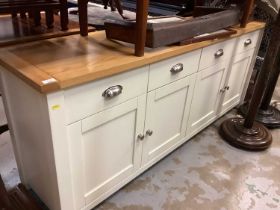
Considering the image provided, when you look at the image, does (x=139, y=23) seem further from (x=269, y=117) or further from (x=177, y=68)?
(x=269, y=117)

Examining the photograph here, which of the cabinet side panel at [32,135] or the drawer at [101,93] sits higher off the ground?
the drawer at [101,93]

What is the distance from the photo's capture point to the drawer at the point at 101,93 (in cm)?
94

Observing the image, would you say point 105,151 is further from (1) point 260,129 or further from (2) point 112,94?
(1) point 260,129

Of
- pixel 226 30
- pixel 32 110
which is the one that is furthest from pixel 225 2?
pixel 32 110

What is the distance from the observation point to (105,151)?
1.20 m

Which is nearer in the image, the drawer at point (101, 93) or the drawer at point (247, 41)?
the drawer at point (101, 93)

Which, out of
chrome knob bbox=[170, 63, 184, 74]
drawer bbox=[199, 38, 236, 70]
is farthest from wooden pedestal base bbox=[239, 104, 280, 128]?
chrome knob bbox=[170, 63, 184, 74]

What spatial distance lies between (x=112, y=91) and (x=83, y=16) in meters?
0.46

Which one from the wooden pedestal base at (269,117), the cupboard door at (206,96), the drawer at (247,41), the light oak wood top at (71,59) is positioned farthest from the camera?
the wooden pedestal base at (269,117)

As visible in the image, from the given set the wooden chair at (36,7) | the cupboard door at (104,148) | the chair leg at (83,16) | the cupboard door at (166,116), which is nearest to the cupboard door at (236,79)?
the cupboard door at (166,116)

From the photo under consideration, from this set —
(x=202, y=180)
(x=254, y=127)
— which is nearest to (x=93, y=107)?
(x=202, y=180)

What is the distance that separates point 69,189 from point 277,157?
149 centimetres

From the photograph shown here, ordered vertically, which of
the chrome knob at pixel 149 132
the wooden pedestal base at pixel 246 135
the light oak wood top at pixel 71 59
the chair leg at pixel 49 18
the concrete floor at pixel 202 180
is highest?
the chair leg at pixel 49 18

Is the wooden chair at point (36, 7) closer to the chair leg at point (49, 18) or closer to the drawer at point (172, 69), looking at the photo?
the chair leg at point (49, 18)
